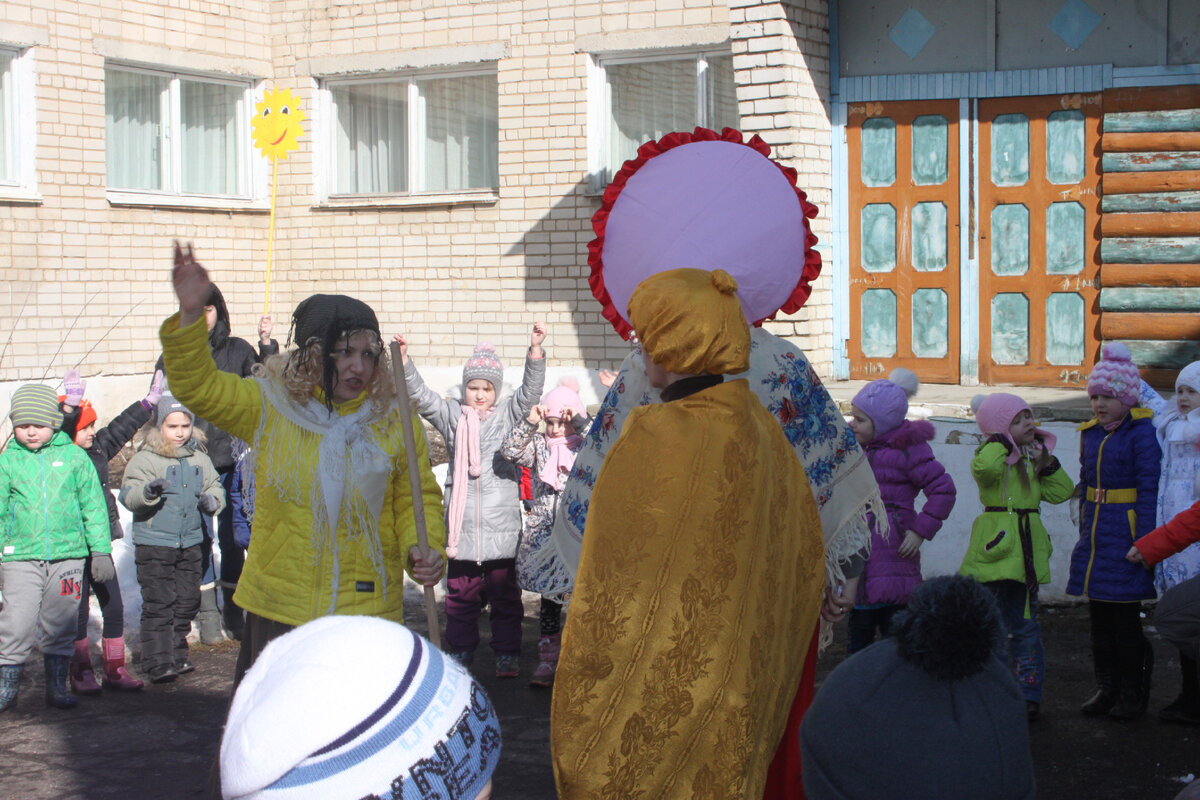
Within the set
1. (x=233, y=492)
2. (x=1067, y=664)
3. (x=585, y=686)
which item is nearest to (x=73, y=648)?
(x=233, y=492)

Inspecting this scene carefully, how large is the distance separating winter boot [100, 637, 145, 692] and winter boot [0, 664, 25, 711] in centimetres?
42

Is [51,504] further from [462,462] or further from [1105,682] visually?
[1105,682]

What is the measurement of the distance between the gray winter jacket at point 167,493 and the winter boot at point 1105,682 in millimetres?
4383

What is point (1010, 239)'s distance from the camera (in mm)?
9703

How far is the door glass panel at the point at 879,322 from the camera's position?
33.3 feet

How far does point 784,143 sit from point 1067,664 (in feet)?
15.5

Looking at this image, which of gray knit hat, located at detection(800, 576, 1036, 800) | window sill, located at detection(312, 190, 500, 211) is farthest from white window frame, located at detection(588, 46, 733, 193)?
gray knit hat, located at detection(800, 576, 1036, 800)

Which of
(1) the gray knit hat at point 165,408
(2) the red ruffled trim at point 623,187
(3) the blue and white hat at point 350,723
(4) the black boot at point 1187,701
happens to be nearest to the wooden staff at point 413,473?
(2) the red ruffled trim at point 623,187

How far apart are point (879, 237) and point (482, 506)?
4996mm

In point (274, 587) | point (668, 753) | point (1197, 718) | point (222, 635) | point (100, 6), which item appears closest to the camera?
point (668, 753)

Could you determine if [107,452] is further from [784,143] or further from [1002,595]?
[784,143]

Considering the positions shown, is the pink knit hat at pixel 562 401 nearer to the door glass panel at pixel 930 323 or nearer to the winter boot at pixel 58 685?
the winter boot at pixel 58 685

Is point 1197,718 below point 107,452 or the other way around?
below

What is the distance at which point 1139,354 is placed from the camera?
30.0 feet
